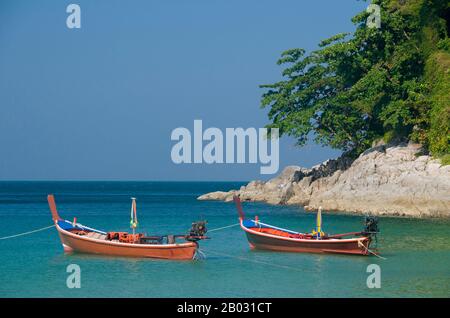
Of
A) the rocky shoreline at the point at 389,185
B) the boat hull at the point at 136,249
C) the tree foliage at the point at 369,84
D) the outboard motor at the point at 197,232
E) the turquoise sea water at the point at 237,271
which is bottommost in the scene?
the turquoise sea water at the point at 237,271

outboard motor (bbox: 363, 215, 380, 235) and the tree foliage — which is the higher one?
the tree foliage

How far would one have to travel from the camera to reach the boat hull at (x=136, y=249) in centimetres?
3134

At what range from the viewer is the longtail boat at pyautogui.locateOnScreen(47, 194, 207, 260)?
103 ft

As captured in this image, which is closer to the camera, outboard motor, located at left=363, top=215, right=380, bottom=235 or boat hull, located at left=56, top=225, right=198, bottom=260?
boat hull, located at left=56, top=225, right=198, bottom=260

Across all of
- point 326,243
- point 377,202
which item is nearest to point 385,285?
point 326,243

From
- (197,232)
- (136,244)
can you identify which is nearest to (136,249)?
(136,244)

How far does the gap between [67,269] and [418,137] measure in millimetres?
29511

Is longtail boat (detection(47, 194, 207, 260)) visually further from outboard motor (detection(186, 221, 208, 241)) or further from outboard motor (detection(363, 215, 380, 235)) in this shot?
outboard motor (detection(363, 215, 380, 235))

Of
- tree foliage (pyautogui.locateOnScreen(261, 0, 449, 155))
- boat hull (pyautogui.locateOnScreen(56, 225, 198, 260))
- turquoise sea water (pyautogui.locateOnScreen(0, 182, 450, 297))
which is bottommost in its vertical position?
turquoise sea water (pyautogui.locateOnScreen(0, 182, 450, 297))

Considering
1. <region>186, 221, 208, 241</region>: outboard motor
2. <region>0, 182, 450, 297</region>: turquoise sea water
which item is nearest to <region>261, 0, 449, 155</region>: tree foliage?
<region>0, 182, 450, 297</region>: turquoise sea water

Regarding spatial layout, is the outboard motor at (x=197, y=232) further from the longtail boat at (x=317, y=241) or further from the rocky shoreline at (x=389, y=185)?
the rocky shoreline at (x=389, y=185)

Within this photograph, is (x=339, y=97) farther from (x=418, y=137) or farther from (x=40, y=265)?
(x=40, y=265)

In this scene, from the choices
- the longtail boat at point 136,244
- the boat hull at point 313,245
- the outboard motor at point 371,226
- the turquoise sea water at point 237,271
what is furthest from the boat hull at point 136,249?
the outboard motor at point 371,226

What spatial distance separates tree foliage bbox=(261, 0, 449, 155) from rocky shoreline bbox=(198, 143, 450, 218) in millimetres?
1772
